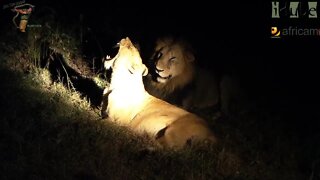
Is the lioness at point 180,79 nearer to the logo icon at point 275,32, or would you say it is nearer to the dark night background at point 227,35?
the dark night background at point 227,35

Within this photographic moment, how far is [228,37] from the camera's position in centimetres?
1350

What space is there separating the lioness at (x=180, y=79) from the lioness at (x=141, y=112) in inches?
80.7

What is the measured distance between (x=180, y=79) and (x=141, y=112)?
2.77 meters

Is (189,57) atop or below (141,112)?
atop

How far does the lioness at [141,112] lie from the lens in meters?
7.75

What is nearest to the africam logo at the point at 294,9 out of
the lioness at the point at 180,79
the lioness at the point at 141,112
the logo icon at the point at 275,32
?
the logo icon at the point at 275,32

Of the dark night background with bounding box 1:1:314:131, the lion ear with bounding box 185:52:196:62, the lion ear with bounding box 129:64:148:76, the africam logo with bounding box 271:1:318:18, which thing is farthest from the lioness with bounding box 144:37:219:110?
the africam logo with bounding box 271:1:318:18

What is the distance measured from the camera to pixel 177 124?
782 cm

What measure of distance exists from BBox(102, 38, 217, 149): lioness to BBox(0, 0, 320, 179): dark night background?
3266mm

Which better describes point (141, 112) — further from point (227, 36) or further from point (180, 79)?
point (227, 36)

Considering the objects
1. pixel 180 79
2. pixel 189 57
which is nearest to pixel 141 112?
pixel 180 79

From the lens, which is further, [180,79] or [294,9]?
[294,9]

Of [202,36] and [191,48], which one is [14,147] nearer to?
[191,48]

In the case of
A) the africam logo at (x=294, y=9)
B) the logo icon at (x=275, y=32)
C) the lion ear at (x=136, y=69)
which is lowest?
the logo icon at (x=275, y=32)
